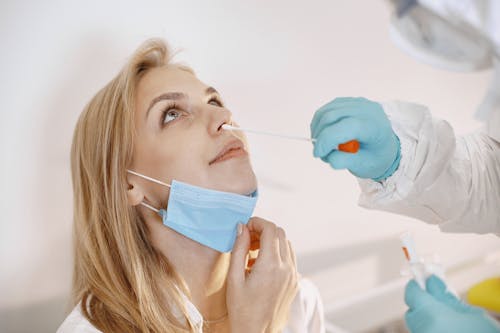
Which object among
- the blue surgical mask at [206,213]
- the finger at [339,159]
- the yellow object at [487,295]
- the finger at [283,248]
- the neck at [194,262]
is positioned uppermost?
the finger at [339,159]

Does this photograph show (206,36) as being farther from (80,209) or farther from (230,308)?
(230,308)

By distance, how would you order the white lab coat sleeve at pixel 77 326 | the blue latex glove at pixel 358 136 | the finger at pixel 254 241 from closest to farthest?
the blue latex glove at pixel 358 136, the white lab coat sleeve at pixel 77 326, the finger at pixel 254 241

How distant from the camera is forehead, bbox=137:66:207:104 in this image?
1.30m

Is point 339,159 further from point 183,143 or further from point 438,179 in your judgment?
point 183,143

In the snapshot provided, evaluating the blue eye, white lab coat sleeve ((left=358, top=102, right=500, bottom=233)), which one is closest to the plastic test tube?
white lab coat sleeve ((left=358, top=102, right=500, bottom=233))

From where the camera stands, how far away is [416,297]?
88 cm

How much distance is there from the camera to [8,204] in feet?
4.58

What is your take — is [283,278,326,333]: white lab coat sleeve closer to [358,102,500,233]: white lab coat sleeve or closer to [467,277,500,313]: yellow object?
[358,102,500,233]: white lab coat sleeve

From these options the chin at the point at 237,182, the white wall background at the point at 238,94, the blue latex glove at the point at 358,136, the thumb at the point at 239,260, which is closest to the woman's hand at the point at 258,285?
the thumb at the point at 239,260

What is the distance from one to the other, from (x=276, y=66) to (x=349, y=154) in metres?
0.78

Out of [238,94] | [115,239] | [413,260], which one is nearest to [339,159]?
[413,260]

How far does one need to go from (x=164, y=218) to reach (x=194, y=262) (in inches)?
6.4

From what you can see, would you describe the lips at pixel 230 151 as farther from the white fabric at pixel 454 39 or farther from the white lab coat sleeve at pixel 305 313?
the white fabric at pixel 454 39

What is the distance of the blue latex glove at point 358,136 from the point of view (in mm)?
1025
